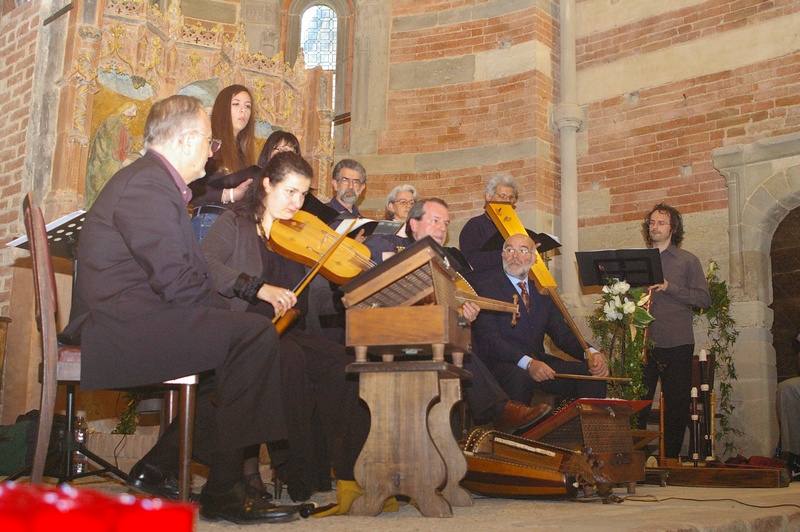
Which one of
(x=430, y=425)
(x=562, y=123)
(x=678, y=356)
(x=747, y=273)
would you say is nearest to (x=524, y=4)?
(x=562, y=123)

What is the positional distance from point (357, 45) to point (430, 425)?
26.8 ft

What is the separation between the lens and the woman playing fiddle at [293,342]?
12.2 feet

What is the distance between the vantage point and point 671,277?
731 centimetres

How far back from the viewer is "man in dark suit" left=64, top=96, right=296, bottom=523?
9.57 ft

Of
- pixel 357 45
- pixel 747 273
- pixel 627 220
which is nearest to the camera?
pixel 747 273

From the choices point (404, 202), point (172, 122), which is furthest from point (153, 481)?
point (404, 202)

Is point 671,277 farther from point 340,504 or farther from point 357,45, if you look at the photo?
point 357,45

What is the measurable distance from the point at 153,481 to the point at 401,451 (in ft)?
3.73

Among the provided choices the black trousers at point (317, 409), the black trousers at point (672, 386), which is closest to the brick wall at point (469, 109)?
the black trousers at point (672, 386)

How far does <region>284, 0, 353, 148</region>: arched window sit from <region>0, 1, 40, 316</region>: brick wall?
4.30 metres

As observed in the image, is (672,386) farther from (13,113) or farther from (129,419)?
(13,113)

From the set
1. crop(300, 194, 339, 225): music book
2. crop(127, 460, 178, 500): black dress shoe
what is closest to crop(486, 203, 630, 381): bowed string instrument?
crop(300, 194, 339, 225): music book

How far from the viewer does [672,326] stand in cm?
705

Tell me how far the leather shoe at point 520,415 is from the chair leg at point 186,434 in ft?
7.16
